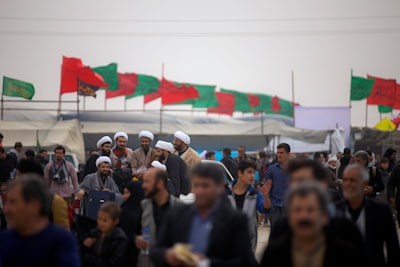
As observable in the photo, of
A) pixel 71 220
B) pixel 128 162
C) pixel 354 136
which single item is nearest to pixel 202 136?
pixel 354 136

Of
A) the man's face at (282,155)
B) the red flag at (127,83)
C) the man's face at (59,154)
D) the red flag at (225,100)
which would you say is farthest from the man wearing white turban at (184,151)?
the red flag at (225,100)

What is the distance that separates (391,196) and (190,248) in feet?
24.8

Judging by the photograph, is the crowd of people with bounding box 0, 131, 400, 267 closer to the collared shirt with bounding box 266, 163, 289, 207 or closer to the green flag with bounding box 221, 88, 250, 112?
the collared shirt with bounding box 266, 163, 289, 207

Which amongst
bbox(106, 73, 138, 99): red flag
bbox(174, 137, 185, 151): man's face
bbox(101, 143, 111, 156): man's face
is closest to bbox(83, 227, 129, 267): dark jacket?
bbox(174, 137, 185, 151): man's face

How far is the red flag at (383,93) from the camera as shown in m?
43.2

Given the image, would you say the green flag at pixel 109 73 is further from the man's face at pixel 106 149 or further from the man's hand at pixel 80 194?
the man's hand at pixel 80 194

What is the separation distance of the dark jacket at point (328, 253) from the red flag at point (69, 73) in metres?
36.1

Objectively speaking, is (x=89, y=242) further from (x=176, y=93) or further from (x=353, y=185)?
(x=176, y=93)

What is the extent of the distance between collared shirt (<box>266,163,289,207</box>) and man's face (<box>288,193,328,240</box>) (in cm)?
690

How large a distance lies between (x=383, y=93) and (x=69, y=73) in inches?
602

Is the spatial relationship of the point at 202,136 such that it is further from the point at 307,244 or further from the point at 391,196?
the point at 307,244

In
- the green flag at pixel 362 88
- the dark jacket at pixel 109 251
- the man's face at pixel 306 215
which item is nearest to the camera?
the man's face at pixel 306 215

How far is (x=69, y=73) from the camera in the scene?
1624 inches

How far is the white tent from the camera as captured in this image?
32.4 meters
